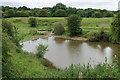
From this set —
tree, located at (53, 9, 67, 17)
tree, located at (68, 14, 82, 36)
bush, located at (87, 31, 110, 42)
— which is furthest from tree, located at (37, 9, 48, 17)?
bush, located at (87, 31, 110, 42)

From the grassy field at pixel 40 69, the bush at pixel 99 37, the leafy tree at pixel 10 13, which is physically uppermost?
the leafy tree at pixel 10 13

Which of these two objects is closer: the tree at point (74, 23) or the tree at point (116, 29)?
the tree at point (116, 29)

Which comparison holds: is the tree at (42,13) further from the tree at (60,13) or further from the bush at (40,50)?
the bush at (40,50)

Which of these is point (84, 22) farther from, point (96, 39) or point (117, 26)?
point (117, 26)

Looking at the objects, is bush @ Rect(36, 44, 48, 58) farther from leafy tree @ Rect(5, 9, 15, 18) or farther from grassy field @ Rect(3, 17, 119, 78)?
leafy tree @ Rect(5, 9, 15, 18)

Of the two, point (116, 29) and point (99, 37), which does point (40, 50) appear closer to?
point (116, 29)

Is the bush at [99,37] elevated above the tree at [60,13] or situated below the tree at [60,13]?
below

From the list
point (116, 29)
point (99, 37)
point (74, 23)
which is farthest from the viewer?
point (74, 23)

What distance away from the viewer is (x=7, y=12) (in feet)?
141

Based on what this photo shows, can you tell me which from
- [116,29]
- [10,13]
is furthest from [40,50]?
[10,13]

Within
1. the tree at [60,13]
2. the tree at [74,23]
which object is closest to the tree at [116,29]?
the tree at [74,23]

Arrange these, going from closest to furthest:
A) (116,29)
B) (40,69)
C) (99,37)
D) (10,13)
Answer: (40,69) → (116,29) → (99,37) → (10,13)

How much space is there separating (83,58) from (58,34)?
529 inches

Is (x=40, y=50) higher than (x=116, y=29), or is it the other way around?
(x=116, y=29)
